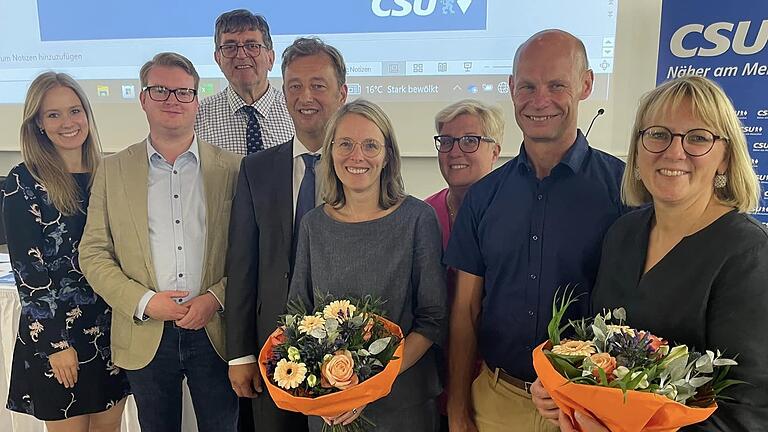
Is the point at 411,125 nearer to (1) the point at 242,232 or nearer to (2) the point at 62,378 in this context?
(1) the point at 242,232

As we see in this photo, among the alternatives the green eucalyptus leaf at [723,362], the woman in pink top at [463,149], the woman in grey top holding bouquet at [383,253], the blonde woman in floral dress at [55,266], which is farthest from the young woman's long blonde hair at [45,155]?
the green eucalyptus leaf at [723,362]

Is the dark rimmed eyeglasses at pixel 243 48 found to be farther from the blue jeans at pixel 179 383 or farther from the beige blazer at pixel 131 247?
the blue jeans at pixel 179 383

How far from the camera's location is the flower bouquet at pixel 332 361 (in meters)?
1.43

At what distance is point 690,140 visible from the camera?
1.34 m

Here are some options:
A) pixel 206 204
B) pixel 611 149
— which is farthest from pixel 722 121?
pixel 611 149

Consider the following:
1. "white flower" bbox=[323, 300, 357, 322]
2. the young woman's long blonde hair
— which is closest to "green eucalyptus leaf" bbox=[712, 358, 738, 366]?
"white flower" bbox=[323, 300, 357, 322]

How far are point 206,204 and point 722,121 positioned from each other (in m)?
1.67

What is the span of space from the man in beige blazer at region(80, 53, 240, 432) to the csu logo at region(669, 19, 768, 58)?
263cm

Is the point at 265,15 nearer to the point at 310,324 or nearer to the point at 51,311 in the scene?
the point at 51,311

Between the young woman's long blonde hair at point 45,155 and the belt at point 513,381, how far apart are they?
5.44 feet

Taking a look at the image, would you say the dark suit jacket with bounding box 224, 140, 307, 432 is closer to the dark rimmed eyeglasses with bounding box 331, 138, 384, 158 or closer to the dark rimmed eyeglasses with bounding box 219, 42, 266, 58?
the dark rimmed eyeglasses with bounding box 331, 138, 384, 158

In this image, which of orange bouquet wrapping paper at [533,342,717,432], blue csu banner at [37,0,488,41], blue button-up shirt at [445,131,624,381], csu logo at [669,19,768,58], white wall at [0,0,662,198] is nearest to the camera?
orange bouquet wrapping paper at [533,342,717,432]

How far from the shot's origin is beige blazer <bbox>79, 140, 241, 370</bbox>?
1.98 meters

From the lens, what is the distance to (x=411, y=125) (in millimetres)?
4043
